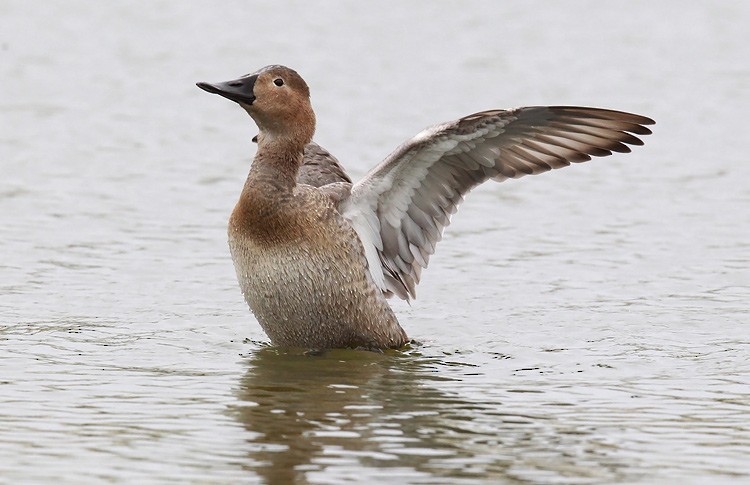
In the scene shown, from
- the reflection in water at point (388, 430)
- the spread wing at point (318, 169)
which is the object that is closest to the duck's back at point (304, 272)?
the reflection in water at point (388, 430)

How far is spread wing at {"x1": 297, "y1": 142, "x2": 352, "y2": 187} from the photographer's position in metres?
11.2

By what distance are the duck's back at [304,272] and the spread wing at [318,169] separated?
78 cm

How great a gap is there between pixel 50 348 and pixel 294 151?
2.05 meters

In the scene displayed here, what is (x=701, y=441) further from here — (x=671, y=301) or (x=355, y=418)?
(x=671, y=301)

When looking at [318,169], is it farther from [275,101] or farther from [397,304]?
[397,304]

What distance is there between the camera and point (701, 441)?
26.5 ft

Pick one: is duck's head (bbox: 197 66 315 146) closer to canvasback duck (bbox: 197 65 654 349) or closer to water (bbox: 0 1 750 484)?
canvasback duck (bbox: 197 65 654 349)

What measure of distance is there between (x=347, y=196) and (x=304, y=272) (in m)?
0.80

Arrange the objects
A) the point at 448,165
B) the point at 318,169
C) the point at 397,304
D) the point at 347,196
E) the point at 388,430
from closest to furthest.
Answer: the point at 388,430, the point at 448,165, the point at 347,196, the point at 318,169, the point at 397,304

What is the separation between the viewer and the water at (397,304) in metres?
7.88

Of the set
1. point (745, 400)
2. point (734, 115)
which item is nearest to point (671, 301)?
point (745, 400)

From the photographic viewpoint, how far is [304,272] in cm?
1002

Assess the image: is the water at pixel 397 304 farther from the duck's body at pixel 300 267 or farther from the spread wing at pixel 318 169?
the spread wing at pixel 318 169

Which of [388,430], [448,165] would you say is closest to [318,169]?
[448,165]
